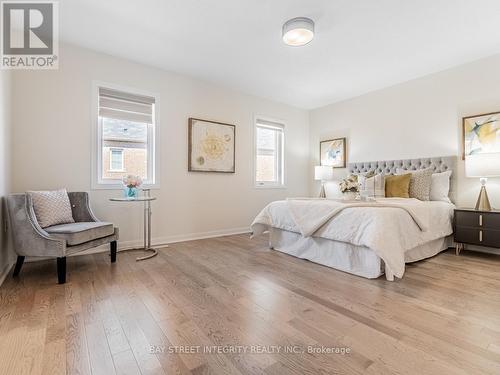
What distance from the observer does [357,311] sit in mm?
1721

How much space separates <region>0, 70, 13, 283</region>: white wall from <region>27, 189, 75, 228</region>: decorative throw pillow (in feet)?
0.81

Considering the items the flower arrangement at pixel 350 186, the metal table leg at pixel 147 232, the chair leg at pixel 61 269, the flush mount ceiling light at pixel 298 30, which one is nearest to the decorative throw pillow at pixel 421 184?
the flower arrangement at pixel 350 186

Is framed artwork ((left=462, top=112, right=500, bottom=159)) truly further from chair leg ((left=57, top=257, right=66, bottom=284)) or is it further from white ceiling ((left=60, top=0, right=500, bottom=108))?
chair leg ((left=57, top=257, right=66, bottom=284))

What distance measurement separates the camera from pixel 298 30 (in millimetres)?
2551

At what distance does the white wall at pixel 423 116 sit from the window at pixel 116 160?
3996mm

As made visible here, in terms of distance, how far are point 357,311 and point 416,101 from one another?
145 inches

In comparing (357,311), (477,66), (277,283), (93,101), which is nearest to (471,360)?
(357,311)

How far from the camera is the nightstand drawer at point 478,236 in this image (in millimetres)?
2859

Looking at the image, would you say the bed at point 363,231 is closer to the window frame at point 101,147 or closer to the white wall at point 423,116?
the white wall at point 423,116

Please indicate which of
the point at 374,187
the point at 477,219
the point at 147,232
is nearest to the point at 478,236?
the point at 477,219

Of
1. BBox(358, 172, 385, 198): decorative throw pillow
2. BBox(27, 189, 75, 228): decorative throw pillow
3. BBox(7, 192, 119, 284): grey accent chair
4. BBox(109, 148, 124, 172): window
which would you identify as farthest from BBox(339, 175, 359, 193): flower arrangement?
BBox(27, 189, 75, 228): decorative throw pillow

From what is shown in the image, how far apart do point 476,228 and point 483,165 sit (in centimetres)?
76

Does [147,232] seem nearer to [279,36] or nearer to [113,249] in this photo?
[113,249]


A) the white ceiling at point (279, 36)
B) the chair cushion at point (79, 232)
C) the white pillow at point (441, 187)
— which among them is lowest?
the chair cushion at point (79, 232)
